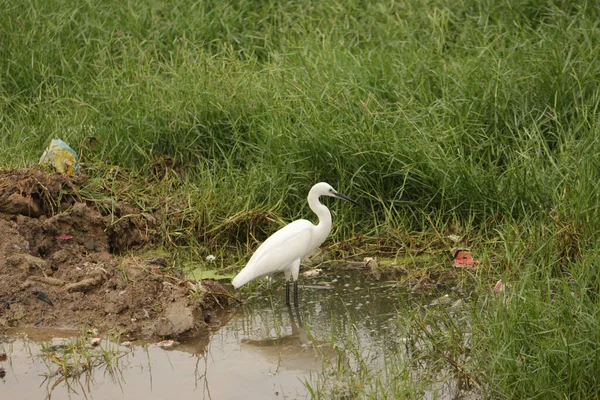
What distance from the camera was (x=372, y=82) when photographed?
25.4 ft

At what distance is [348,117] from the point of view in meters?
7.14

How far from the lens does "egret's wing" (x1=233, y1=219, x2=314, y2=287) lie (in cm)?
596

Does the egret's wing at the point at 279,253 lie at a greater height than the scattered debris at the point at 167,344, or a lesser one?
greater

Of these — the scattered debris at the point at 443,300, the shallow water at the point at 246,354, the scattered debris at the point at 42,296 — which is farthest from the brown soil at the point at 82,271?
the scattered debris at the point at 443,300

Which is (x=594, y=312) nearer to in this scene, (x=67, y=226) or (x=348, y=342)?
(x=348, y=342)

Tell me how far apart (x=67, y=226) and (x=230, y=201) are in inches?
46.2

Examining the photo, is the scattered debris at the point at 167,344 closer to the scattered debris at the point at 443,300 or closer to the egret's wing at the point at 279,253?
the egret's wing at the point at 279,253

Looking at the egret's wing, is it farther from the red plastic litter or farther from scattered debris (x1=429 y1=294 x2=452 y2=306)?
the red plastic litter

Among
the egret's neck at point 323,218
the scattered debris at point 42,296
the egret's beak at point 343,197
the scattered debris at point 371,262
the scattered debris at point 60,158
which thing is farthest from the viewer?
the scattered debris at point 60,158

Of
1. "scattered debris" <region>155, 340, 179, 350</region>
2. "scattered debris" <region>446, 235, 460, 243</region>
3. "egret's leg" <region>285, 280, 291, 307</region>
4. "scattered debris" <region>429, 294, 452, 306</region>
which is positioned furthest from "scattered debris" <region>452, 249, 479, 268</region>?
"scattered debris" <region>155, 340, 179, 350</region>

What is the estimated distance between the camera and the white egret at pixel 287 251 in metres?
5.97

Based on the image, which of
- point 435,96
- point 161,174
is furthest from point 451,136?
point 161,174

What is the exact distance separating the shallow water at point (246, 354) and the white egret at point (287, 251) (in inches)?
8.7

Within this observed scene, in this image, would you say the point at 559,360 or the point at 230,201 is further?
the point at 230,201
